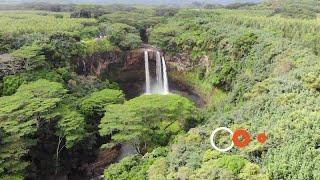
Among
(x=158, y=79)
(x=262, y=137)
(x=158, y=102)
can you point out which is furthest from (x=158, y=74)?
(x=262, y=137)

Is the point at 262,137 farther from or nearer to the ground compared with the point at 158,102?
farther from the ground

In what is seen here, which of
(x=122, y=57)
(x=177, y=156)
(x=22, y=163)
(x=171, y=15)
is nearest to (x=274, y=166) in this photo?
(x=177, y=156)

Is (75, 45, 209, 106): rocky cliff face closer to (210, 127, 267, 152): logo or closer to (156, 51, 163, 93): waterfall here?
(156, 51, 163, 93): waterfall

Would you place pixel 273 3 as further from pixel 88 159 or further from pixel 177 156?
pixel 177 156

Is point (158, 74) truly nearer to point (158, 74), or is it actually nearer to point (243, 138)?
point (158, 74)

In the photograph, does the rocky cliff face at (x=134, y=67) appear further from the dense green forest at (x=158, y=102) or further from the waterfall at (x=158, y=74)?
the waterfall at (x=158, y=74)

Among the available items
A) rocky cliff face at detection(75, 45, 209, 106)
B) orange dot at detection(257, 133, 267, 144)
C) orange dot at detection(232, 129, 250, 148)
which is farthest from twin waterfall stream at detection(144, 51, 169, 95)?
orange dot at detection(257, 133, 267, 144)
